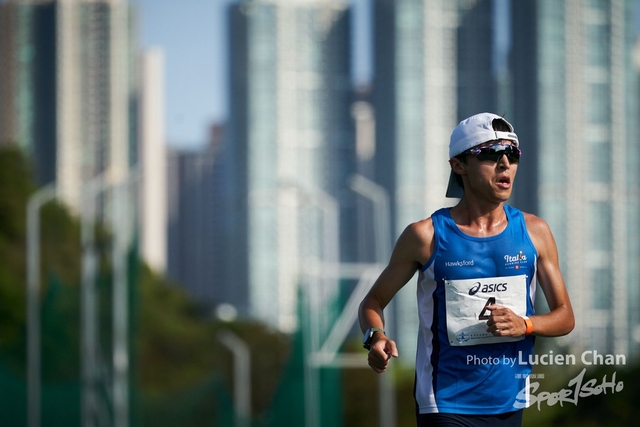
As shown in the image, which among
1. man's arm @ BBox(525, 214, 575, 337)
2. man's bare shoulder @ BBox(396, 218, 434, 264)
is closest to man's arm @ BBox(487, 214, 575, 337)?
man's arm @ BBox(525, 214, 575, 337)

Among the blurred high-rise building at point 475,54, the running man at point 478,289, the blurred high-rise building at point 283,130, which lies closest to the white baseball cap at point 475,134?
the running man at point 478,289

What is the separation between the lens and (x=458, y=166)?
429 cm

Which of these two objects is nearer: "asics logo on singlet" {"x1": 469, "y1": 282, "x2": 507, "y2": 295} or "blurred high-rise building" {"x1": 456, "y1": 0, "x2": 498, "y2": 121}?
"asics logo on singlet" {"x1": 469, "y1": 282, "x2": 507, "y2": 295}

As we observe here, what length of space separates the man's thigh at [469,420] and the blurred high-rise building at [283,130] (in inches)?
2783

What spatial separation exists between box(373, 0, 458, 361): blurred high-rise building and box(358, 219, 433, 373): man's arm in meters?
60.5

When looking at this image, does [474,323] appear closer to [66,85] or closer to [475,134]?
[475,134]

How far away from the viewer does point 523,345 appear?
419 cm

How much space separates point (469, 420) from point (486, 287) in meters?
0.44

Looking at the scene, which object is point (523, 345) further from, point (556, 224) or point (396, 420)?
point (556, 224)

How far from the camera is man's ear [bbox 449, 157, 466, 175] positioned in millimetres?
4270

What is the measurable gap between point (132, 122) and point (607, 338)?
34.7 m

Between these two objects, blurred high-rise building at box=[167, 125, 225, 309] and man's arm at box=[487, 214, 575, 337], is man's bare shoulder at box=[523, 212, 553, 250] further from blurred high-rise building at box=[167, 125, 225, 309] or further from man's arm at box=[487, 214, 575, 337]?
blurred high-rise building at box=[167, 125, 225, 309]

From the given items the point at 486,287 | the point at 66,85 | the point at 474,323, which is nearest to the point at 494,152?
the point at 486,287

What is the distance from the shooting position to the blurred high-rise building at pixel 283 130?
7581 cm
